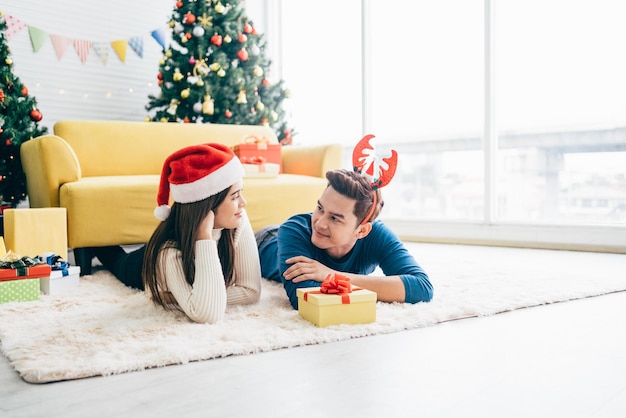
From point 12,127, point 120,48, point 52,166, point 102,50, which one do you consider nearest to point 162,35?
point 120,48

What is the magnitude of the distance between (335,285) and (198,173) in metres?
0.52

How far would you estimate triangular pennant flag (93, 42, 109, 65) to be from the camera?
431 centimetres

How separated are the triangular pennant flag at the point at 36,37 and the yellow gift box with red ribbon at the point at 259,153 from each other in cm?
174

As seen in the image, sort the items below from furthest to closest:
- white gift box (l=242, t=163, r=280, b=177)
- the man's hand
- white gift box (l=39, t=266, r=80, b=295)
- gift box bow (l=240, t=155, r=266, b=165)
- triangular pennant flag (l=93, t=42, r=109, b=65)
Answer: triangular pennant flag (l=93, t=42, r=109, b=65) → gift box bow (l=240, t=155, r=266, b=165) → white gift box (l=242, t=163, r=280, b=177) → white gift box (l=39, t=266, r=80, b=295) → the man's hand

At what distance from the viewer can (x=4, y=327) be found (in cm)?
161

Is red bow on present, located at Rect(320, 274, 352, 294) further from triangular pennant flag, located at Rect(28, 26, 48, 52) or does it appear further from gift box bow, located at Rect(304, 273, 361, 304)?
triangular pennant flag, located at Rect(28, 26, 48, 52)

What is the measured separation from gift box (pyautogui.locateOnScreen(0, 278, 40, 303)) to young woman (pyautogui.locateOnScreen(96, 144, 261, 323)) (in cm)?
56

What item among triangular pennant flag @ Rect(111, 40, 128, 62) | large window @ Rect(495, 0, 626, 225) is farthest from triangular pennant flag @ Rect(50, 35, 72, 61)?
large window @ Rect(495, 0, 626, 225)

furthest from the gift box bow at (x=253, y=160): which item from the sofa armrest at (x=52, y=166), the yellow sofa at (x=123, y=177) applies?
the sofa armrest at (x=52, y=166)

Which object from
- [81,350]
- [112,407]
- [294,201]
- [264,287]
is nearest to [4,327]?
[81,350]

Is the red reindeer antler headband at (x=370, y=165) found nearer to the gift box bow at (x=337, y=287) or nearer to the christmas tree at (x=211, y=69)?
the gift box bow at (x=337, y=287)

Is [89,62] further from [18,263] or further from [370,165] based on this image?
[370,165]

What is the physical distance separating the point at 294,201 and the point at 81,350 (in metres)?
1.89

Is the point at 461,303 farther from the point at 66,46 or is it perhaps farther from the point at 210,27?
the point at 66,46
